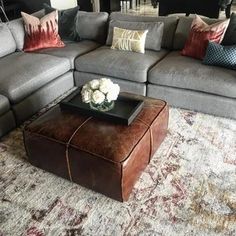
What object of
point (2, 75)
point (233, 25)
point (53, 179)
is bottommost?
point (53, 179)

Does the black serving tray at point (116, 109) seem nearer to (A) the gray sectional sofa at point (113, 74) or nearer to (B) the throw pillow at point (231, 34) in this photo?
(A) the gray sectional sofa at point (113, 74)

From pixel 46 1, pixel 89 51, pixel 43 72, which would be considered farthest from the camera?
pixel 46 1

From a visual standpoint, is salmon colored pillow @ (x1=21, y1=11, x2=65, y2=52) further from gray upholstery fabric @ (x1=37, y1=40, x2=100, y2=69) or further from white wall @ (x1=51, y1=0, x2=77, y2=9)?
white wall @ (x1=51, y1=0, x2=77, y2=9)

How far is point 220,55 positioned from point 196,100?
1.53 ft

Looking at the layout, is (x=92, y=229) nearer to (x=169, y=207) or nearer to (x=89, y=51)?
(x=169, y=207)

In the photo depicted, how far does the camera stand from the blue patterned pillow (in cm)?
247

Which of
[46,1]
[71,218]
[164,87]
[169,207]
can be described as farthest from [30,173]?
[46,1]

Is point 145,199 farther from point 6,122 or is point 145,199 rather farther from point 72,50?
point 72,50

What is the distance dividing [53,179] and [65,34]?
2.00 metres

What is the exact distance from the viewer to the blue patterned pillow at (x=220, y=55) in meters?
2.47

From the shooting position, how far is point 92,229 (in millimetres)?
1588

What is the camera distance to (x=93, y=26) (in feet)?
11.0

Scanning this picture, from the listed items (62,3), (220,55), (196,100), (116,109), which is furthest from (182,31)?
(62,3)

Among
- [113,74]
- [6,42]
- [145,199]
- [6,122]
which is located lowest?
[145,199]
